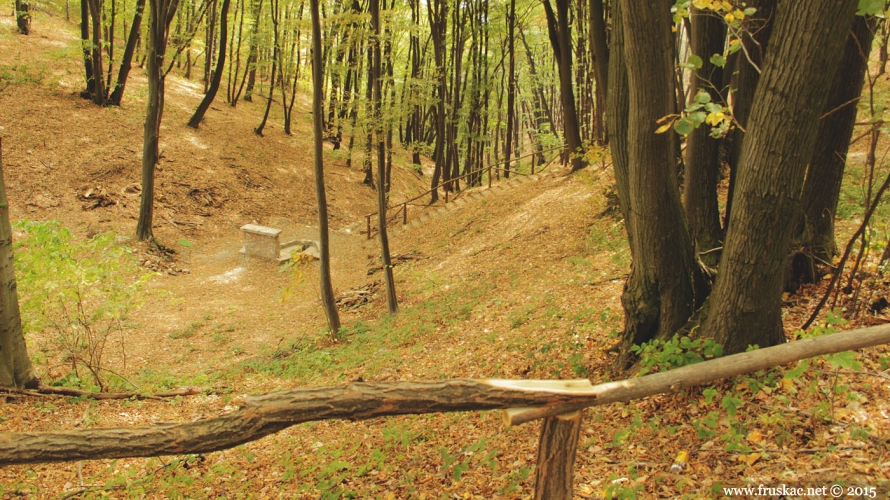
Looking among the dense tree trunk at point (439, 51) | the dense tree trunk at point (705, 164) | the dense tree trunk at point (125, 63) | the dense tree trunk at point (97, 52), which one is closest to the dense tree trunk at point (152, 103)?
the dense tree trunk at point (125, 63)

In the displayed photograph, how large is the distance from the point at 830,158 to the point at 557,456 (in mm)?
4105

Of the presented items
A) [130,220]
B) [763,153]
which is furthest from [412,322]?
[130,220]

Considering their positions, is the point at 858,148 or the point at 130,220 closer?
the point at 858,148

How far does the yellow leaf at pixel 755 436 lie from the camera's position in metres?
3.50

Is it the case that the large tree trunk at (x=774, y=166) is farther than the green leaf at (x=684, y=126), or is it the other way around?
the large tree trunk at (x=774, y=166)

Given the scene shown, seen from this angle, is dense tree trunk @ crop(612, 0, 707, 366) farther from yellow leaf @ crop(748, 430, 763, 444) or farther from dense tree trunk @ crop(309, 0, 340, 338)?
dense tree trunk @ crop(309, 0, 340, 338)

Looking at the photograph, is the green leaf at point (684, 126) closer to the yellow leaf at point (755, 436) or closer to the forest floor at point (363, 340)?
the forest floor at point (363, 340)

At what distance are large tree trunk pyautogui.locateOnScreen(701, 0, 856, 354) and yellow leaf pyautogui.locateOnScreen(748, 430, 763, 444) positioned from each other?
68cm

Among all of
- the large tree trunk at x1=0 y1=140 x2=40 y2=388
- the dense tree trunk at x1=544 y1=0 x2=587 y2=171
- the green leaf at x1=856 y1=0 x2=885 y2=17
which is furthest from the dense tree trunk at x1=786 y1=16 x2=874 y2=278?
the large tree trunk at x1=0 y1=140 x2=40 y2=388

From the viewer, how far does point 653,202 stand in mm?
4336

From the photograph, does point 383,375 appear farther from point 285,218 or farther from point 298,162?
point 298,162

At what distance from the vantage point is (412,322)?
32.0 ft

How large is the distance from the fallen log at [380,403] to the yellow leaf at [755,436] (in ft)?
2.83

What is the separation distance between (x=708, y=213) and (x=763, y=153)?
177 centimetres
